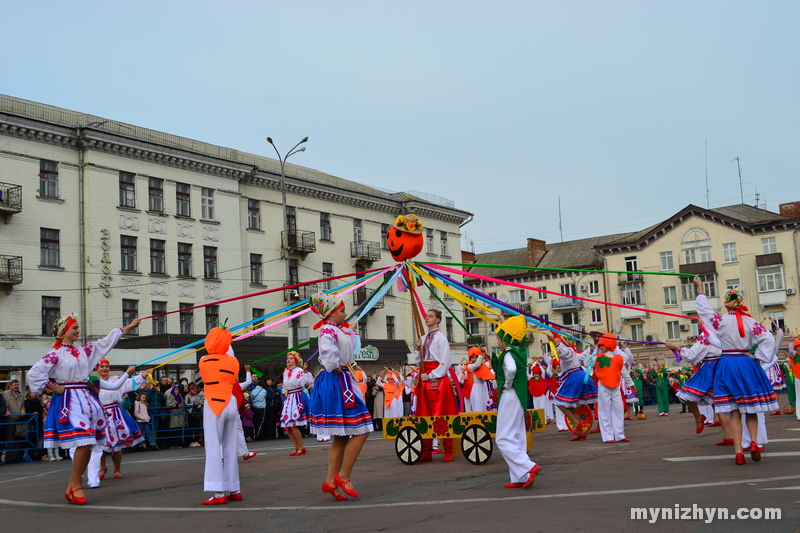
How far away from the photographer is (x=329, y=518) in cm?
752

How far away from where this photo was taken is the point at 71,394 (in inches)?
388

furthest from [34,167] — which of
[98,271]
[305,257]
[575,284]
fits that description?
[575,284]

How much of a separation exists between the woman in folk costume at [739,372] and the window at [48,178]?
1197 inches

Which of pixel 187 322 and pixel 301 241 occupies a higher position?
pixel 301 241

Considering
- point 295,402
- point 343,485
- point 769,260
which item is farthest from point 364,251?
point 343,485

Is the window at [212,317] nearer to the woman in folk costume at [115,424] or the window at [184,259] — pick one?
the window at [184,259]

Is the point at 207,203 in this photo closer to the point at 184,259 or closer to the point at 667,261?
the point at 184,259

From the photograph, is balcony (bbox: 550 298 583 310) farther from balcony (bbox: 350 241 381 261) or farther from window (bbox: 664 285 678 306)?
balcony (bbox: 350 241 381 261)

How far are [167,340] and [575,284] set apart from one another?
4095 centimetres

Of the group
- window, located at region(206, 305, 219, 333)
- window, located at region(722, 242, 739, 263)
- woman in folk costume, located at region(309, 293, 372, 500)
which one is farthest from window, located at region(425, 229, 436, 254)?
woman in folk costume, located at region(309, 293, 372, 500)

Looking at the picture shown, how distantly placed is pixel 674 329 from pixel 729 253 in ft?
23.1

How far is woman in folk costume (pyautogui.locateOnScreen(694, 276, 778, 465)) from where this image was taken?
1016cm

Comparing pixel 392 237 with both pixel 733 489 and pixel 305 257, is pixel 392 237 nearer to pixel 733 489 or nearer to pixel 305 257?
pixel 733 489

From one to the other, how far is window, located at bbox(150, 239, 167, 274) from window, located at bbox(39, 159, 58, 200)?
202 inches
